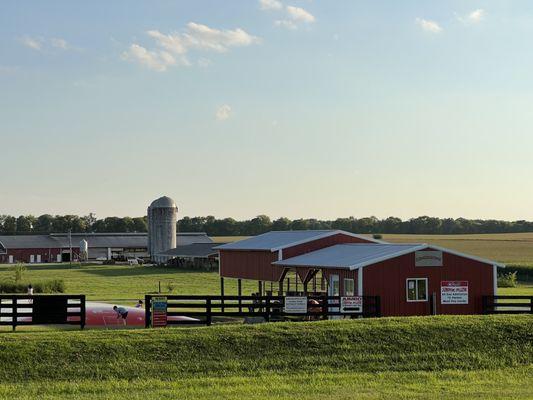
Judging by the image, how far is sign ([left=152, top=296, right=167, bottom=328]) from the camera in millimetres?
28747

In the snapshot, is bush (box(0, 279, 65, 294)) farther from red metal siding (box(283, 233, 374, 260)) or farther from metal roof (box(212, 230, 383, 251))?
red metal siding (box(283, 233, 374, 260))

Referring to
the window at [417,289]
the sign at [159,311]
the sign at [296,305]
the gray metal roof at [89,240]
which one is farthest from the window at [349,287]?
the gray metal roof at [89,240]

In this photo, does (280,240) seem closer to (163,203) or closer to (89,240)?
(163,203)

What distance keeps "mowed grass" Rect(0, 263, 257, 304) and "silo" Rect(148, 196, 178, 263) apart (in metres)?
23.8

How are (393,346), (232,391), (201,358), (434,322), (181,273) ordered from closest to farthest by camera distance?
(232,391) → (201,358) → (393,346) → (434,322) → (181,273)

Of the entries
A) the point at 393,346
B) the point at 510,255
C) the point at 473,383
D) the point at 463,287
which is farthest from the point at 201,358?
the point at 510,255

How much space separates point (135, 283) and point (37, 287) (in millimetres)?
13878

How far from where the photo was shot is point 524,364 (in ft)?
78.9

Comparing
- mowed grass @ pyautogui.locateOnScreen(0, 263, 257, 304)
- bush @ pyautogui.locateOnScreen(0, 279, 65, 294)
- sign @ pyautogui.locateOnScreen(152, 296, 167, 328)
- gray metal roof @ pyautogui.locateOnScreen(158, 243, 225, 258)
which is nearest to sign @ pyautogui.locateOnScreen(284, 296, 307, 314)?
sign @ pyautogui.locateOnScreen(152, 296, 167, 328)

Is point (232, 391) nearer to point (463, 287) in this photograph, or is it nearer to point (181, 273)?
point (463, 287)

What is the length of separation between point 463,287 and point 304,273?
23.8ft

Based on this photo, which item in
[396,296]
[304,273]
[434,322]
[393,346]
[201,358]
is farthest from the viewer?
[304,273]

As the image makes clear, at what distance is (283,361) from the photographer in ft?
76.7

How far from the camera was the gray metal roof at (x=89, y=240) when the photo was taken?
132 m
